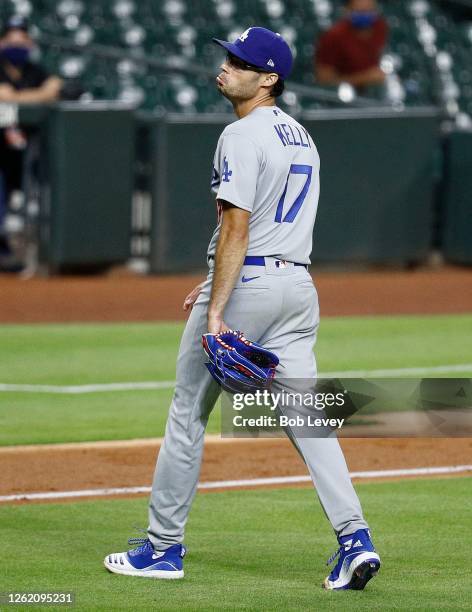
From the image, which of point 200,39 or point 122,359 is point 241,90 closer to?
point 122,359

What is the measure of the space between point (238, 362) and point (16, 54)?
35.0 ft

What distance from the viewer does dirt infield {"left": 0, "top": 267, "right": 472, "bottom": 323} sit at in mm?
12797

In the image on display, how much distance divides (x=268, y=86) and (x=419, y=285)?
10594 millimetres

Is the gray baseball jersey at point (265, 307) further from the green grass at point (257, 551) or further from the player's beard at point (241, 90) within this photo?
the green grass at point (257, 551)

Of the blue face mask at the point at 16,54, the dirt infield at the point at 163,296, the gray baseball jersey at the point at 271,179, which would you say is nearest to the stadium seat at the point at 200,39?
the blue face mask at the point at 16,54

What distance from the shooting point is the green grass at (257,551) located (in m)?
4.57

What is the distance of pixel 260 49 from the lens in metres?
4.71

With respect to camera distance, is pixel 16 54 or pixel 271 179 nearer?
pixel 271 179

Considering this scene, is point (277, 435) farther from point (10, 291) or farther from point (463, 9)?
point (463, 9)

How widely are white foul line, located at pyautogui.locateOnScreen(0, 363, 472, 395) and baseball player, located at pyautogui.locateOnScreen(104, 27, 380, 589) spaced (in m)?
4.30

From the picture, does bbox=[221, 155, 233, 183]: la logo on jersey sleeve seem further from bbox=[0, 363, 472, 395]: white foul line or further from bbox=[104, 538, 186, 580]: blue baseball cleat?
bbox=[0, 363, 472, 395]: white foul line

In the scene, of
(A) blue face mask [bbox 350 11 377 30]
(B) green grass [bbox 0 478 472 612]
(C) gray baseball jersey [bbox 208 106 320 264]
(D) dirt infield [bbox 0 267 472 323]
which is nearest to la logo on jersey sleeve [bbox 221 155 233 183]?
(C) gray baseball jersey [bbox 208 106 320 264]

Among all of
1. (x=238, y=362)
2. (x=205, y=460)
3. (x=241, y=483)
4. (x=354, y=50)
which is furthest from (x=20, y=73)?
(x=238, y=362)

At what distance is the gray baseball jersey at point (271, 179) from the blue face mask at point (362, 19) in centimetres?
1235
